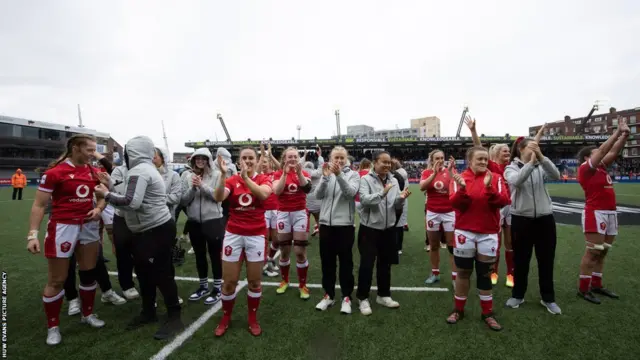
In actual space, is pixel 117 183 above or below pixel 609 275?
above

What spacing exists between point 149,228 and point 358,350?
103 inches

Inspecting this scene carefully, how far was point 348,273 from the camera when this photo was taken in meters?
4.05

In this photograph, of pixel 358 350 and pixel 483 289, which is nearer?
pixel 358 350

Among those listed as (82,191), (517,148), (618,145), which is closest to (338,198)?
(517,148)

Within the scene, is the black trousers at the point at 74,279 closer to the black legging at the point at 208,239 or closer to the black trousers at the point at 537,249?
the black legging at the point at 208,239

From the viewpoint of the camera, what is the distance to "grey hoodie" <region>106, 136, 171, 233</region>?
3.10 m

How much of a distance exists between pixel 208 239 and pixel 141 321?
1.22 m

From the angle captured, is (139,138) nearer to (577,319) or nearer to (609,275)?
(577,319)

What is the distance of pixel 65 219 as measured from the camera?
3.21 metres

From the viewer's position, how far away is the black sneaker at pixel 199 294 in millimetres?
4291

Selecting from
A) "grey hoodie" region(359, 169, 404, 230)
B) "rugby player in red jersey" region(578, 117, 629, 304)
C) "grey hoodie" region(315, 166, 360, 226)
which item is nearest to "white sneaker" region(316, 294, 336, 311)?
"grey hoodie" region(315, 166, 360, 226)

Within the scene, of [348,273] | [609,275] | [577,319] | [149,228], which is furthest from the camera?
[609,275]

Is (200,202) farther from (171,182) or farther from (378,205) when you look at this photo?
(378,205)

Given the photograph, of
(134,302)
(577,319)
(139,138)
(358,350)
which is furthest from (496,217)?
(134,302)
